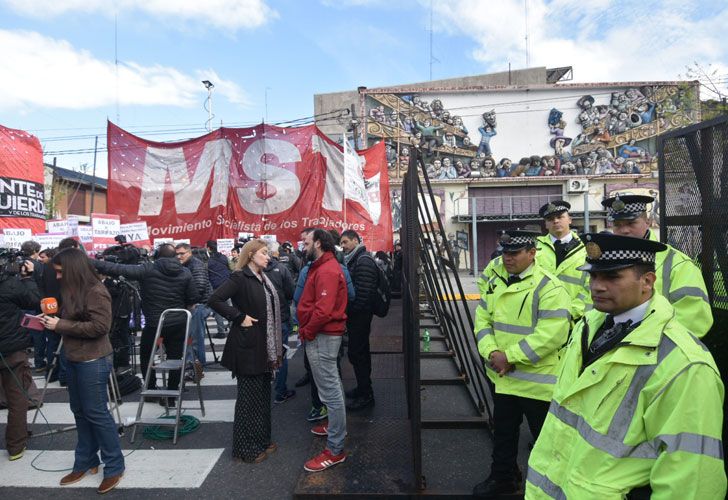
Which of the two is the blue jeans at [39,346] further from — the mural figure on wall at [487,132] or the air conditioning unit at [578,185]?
the air conditioning unit at [578,185]

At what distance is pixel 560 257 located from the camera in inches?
175

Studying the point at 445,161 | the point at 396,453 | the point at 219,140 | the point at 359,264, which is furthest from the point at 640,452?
the point at 445,161

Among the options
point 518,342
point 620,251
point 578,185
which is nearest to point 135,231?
point 518,342

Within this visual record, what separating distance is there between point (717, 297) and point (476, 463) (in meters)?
2.25

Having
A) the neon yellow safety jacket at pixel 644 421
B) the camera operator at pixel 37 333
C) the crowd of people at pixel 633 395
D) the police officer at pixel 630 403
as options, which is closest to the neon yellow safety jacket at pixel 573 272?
the crowd of people at pixel 633 395

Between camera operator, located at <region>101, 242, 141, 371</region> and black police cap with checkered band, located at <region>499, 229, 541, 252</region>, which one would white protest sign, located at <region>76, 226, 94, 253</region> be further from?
black police cap with checkered band, located at <region>499, 229, 541, 252</region>

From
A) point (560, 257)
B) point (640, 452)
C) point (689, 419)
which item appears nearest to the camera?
point (689, 419)

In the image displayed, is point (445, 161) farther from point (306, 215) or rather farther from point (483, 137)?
point (306, 215)

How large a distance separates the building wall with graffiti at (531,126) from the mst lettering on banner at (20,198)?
77.2 ft

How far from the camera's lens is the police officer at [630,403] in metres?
1.42

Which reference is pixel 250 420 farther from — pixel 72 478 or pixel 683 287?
pixel 683 287

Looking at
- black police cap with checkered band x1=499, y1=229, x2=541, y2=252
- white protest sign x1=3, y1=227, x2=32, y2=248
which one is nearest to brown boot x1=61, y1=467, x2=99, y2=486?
black police cap with checkered band x1=499, y1=229, x2=541, y2=252

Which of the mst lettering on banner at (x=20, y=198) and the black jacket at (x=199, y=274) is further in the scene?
the mst lettering on banner at (x=20, y=198)

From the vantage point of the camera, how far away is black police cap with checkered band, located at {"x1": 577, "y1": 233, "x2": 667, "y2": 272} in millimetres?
1743
